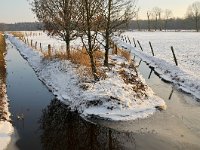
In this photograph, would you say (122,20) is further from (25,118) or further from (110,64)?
(25,118)

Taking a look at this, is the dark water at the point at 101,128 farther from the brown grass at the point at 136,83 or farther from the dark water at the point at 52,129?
the brown grass at the point at 136,83

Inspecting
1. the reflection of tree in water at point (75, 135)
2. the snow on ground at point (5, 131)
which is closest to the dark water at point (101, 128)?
the reflection of tree in water at point (75, 135)

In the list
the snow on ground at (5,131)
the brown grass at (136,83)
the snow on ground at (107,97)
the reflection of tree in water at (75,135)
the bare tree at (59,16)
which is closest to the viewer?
the reflection of tree in water at (75,135)

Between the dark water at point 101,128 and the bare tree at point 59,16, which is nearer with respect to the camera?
the dark water at point 101,128

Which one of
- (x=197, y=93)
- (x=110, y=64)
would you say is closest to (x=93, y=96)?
(x=197, y=93)

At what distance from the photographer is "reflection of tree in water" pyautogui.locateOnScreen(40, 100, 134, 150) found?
12164mm

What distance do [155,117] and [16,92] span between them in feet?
31.8

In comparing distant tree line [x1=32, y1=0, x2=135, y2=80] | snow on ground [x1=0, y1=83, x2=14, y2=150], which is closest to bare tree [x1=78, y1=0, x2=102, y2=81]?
distant tree line [x1=32, y1=0, x2=135, y2=80]

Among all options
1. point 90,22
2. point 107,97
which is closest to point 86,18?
point 90,22

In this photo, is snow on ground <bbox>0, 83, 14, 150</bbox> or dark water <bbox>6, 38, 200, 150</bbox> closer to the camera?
dark water <bbox>6, 38, 200, 150</bbox>

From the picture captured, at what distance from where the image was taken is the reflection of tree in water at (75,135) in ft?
39.9

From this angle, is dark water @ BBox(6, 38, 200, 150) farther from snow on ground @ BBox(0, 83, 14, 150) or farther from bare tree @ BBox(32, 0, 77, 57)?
bare tree @ BBox(32, 0, 77, 57)

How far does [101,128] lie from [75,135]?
130cm

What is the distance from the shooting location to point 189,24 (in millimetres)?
143375
